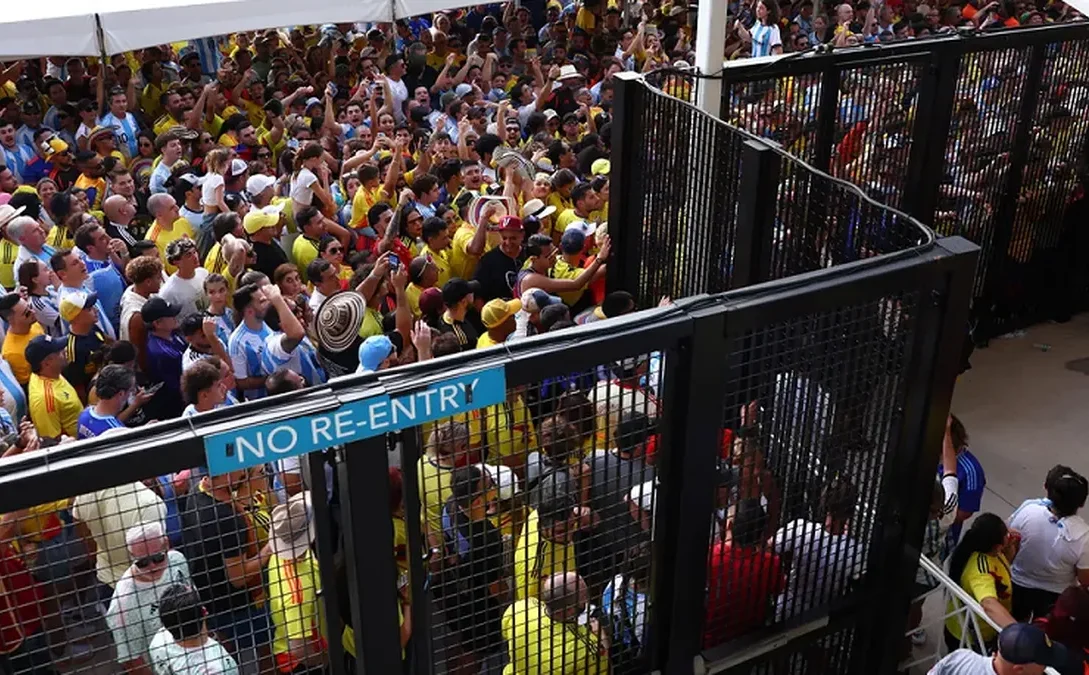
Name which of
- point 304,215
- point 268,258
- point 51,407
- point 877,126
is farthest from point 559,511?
point 877,126

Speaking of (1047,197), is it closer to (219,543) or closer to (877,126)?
(877,126)

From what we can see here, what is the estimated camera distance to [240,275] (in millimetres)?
6578

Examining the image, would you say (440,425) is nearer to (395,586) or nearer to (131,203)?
(395,586)

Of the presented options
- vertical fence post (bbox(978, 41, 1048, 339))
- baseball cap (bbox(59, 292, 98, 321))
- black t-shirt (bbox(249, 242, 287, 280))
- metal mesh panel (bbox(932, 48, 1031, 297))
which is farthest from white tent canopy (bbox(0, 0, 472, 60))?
vertical fence post (bbox(978, 41, 1048, 339))

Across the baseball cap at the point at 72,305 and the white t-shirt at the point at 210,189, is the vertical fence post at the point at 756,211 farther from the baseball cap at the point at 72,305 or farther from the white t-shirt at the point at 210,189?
the white t-shirt at the point at 210,189

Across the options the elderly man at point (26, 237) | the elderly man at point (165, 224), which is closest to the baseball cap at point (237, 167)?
the elderly man at point (165, 224)

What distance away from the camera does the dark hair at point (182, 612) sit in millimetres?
2855

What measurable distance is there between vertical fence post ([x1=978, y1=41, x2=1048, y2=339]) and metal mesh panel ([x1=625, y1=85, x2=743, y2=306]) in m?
3.37

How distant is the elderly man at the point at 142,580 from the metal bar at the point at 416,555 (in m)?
0.63

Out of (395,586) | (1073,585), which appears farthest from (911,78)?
(395,586)

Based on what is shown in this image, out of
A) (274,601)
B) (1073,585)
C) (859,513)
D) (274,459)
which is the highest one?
(274,459)

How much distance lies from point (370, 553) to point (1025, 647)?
2430mm

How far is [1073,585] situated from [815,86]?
3416 mm

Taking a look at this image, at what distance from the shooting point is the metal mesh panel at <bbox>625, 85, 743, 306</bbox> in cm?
541
